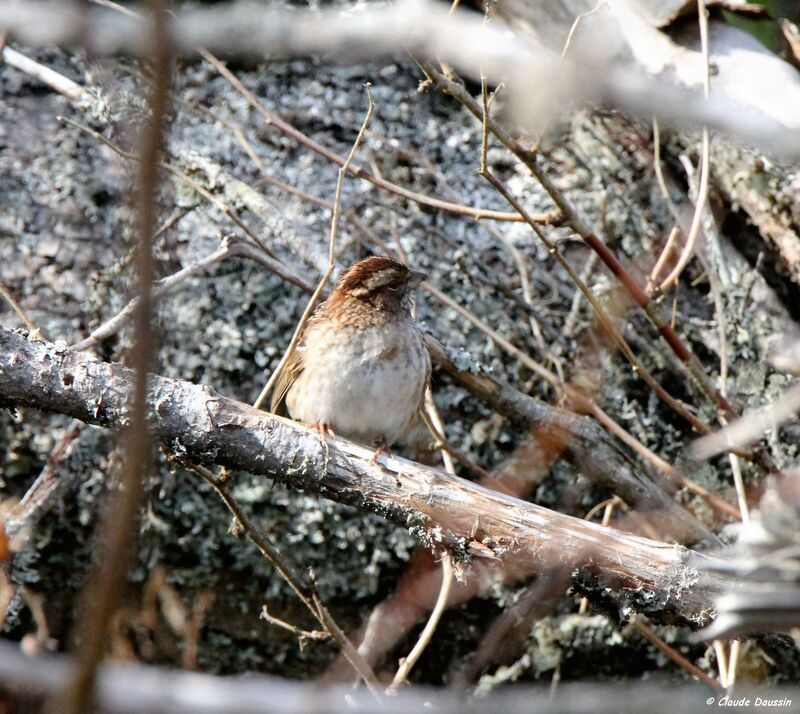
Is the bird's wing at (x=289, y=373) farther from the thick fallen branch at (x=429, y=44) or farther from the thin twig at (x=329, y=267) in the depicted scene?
the thick fallen branch at (x=429, y=44)

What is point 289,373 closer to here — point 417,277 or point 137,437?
point 417,277

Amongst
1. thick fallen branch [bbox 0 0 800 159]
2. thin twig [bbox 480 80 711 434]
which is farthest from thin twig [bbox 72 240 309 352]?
thin twig [bbox 480 80 711 434]

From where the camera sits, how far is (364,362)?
13.2 ft

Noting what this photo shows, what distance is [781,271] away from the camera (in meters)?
4.46

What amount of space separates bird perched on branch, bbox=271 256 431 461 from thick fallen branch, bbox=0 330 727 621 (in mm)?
593

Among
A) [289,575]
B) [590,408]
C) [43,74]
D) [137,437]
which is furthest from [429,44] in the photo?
[137,437]

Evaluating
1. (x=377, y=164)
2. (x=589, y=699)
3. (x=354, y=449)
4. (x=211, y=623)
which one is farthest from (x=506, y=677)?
(x=589, y=699)

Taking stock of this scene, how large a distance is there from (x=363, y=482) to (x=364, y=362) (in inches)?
38.6

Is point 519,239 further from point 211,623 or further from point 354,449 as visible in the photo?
point 211,623

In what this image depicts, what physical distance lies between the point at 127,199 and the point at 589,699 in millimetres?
759

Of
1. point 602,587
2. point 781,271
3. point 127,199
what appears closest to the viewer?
point 127,199

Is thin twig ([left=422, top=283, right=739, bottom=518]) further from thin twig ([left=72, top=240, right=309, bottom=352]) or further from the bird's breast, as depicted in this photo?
thin twig ([left=72, top=240, right=309, bottom=352])

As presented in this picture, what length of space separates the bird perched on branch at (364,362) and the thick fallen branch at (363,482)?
59 cm

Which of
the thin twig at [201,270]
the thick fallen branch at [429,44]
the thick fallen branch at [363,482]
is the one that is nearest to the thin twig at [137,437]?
the thick fallen branch at [429,44]
